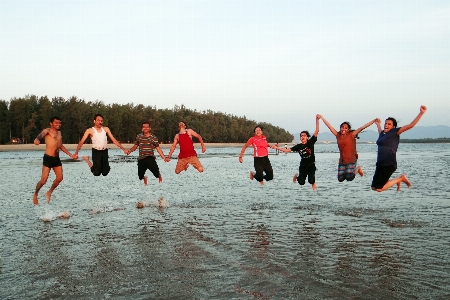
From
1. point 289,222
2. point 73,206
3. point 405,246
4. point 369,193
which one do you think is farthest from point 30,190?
point 405,246

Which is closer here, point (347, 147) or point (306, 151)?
point (347, 147)

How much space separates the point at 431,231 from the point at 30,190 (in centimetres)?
1842

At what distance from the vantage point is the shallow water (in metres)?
7.70

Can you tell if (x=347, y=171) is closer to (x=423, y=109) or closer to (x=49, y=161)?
(x=423, y=109)

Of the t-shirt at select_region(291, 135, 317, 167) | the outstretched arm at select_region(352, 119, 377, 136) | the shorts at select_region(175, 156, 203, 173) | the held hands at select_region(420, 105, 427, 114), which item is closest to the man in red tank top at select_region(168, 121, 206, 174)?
the shorts at select_region(175, 156, 203, 173)

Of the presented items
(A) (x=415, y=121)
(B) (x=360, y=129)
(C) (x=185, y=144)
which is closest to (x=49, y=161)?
(C) (x=185, y=144)

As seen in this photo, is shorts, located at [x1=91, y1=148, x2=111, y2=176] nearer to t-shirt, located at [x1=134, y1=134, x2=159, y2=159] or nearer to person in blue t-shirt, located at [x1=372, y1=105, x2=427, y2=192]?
t-shirt, located at [x1=134, y1=134, x2=159, y2=159]

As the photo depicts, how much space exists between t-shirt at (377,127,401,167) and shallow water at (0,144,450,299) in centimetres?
194

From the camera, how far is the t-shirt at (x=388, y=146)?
11797 millimetres

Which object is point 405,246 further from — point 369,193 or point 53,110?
point 53,110

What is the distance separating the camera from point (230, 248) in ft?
34.1

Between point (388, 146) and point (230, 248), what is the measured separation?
5.08m

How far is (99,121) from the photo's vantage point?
14.2 meters

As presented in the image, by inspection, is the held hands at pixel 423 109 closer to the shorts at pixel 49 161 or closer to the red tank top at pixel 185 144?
the red tank top at pixel 185 144
